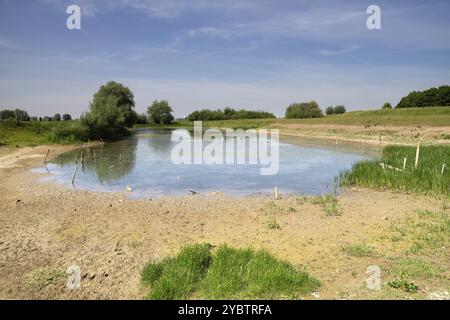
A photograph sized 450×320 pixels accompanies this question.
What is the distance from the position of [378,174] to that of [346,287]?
37.9 ft

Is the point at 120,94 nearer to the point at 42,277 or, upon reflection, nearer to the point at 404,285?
the point at 42,277

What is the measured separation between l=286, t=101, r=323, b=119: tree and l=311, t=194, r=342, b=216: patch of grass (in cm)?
8806

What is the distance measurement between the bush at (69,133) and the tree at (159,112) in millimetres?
68646

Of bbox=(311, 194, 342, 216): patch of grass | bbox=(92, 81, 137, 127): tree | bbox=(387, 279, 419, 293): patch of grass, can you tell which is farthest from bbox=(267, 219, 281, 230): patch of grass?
bbox=(92, 81, 137, 127): tree

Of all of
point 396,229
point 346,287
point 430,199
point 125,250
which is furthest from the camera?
point 430,199

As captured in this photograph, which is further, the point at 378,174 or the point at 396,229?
the point at 378,174

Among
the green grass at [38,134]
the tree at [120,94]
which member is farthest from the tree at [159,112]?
the green grass at [38,134]

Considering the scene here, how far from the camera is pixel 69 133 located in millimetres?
43000

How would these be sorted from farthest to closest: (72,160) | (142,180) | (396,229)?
(72,160) → (142,180) → (396,229)

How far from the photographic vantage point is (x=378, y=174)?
16.8m

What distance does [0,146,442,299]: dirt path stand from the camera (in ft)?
23.0

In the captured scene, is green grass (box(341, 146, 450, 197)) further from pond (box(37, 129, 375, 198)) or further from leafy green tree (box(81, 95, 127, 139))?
leafy green tree (box(81, 95, 127, 139))
